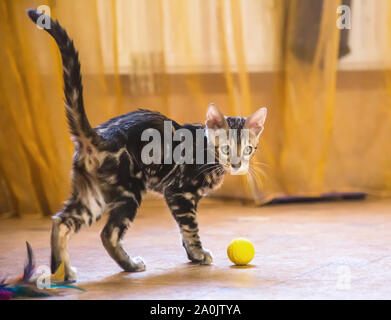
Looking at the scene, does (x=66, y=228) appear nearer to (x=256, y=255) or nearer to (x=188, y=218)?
(x=188, y=218)

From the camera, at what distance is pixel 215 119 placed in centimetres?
223

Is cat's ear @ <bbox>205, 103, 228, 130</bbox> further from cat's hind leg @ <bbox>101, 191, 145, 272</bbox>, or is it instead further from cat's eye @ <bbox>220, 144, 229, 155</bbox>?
cat's hind leg @ <bbox>101, 191, 145, 272</bbox>

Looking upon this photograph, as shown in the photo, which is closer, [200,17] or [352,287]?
[352,287]

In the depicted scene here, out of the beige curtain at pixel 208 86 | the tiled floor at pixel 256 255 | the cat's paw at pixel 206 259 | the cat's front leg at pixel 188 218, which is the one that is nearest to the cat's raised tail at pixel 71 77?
the cat's front leg at pixel 188 218

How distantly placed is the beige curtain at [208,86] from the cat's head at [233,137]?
1.57 meters

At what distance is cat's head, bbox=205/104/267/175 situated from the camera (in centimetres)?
219

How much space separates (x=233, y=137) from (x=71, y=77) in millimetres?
589

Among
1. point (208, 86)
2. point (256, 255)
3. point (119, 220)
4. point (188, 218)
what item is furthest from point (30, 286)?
point (208, 86)

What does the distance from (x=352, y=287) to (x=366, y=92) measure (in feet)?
7.68

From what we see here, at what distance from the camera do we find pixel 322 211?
11.8 ft

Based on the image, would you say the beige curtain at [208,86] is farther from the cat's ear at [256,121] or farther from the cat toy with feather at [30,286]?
the cat toy with feather at [30,286]
